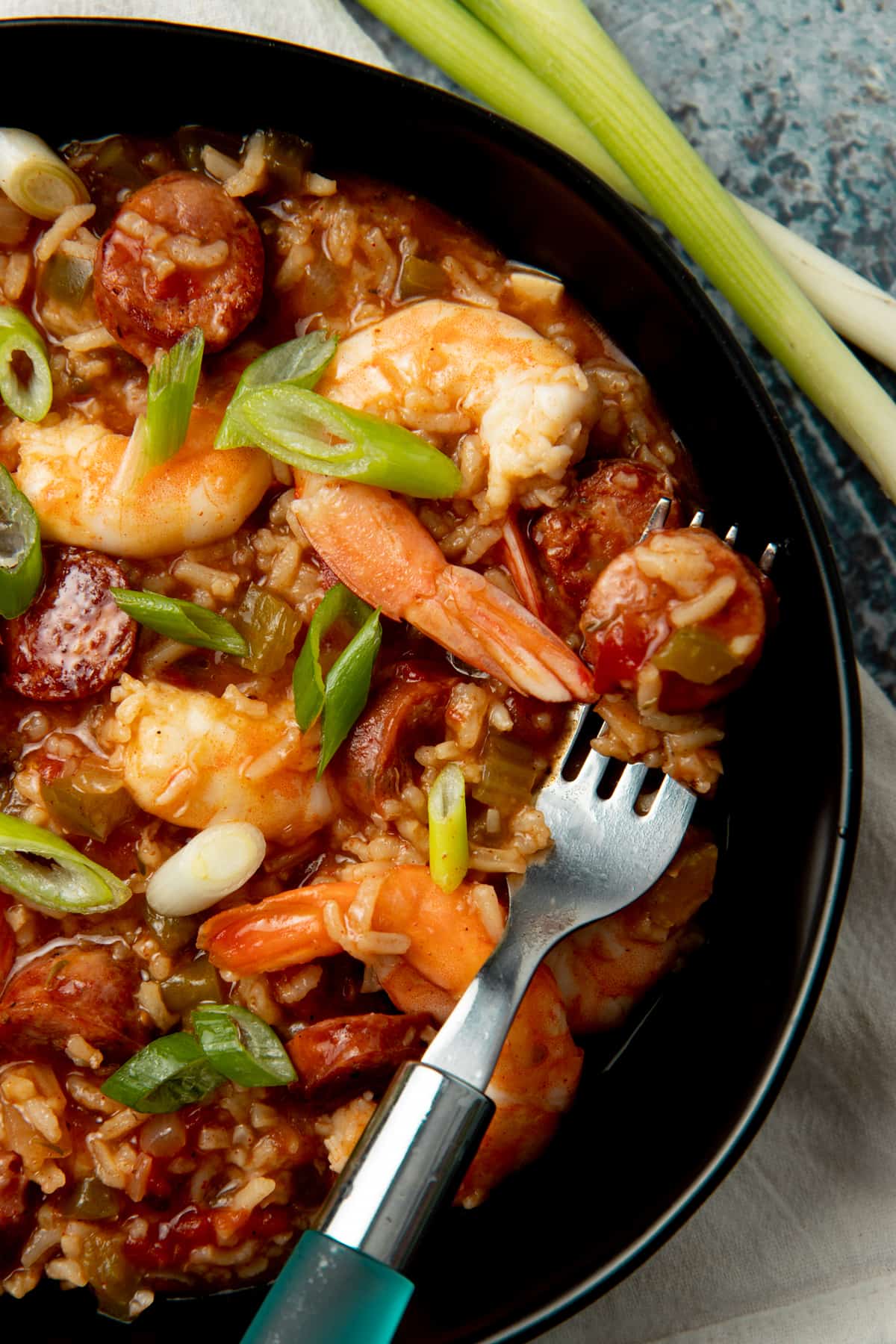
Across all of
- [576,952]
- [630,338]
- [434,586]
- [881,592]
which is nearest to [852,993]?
[576,952]

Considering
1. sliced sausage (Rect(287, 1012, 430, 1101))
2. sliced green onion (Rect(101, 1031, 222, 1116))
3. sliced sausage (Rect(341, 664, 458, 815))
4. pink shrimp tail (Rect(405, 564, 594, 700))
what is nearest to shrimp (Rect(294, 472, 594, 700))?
pink shrimp tail (Rect(405, 564, 594, 700))

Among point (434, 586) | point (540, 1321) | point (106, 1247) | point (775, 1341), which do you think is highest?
point (434, 586)

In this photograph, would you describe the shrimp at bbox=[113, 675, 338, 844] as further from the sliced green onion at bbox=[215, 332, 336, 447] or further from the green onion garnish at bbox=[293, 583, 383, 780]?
the sliced green onion at bbox=[215, 332, 336, 447]

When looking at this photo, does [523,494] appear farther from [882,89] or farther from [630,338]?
[882,89]

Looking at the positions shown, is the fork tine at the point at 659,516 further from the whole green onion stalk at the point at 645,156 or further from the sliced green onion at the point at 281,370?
the sliced green onion at the point at 281,370

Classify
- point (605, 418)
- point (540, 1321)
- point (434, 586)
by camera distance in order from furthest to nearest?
point (605, 418) → point (434, 586) → point (540, 1321)
